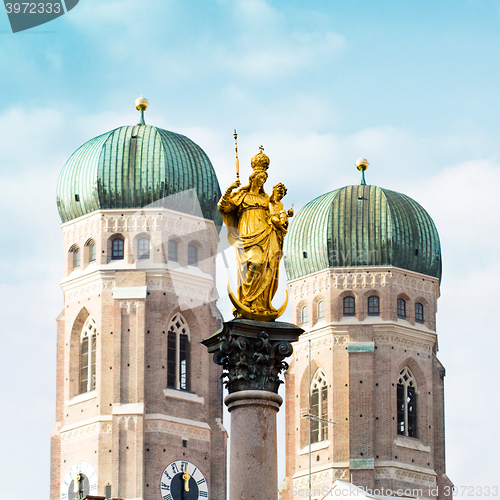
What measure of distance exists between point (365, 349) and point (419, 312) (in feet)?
13.5

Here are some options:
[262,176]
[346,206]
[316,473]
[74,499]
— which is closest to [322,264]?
[346,206]

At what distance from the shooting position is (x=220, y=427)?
67312 mm

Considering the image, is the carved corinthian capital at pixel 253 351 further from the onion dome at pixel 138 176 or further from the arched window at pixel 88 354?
the onion dome at pixel 138 176

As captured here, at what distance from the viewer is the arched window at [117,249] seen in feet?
224

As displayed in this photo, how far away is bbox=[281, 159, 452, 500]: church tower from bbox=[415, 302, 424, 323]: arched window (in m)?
0.05

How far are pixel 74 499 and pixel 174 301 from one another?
892 centimetres

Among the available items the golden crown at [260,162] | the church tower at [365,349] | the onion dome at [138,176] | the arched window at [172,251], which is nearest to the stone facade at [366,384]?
the church tower at [365,349]

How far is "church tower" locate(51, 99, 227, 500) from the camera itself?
64.6 meters

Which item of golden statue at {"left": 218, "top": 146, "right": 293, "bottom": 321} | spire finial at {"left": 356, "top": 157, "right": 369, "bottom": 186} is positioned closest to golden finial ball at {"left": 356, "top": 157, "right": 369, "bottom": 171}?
spire finial at {"left": 356, "top": 157, "right": 369, "bottom": 186}

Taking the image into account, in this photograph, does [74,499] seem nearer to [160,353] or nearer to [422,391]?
[160,353]

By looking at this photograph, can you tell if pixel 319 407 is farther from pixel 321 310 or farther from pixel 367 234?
pixel 367 234

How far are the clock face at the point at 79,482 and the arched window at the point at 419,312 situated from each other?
1812 cm

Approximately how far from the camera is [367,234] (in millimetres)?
74375

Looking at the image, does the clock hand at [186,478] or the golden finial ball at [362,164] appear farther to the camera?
the golden finial ball at [362,164]
